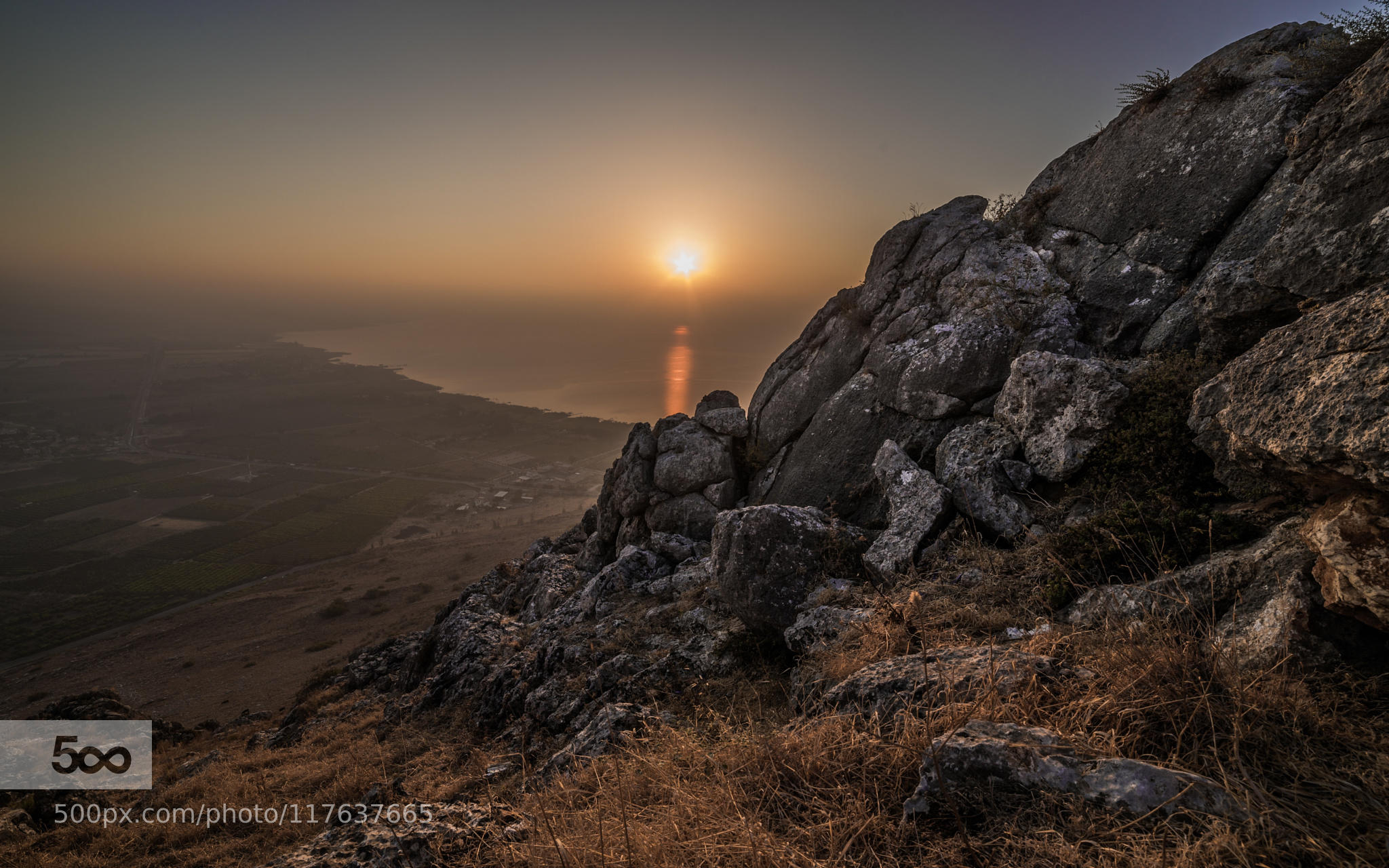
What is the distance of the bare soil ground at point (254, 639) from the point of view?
1403 inches

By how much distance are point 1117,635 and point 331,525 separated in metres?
100

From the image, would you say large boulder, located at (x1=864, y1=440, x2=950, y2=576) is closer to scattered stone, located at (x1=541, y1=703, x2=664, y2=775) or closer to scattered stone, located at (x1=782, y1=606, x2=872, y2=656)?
scattered stone, located at (x1=782, y1=606, x2=872, y2=656)

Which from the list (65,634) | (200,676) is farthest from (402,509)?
(200,676)

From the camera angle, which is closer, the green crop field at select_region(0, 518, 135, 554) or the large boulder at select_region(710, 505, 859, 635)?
the large boulder at select_region(710, 505, 859, 635)

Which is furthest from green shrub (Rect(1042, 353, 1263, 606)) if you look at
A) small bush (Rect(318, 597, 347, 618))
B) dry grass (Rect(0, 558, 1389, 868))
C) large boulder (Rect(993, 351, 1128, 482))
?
small bush (Rect(318, 597, 347, 618))

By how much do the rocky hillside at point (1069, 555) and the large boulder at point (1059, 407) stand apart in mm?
46

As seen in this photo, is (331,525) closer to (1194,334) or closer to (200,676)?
(200,676)

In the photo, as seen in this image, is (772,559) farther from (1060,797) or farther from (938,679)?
(1060,797)

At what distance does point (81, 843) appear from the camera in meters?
9.62

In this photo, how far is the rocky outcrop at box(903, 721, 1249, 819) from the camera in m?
2.56

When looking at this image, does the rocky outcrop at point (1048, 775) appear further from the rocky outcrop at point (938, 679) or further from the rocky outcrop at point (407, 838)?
the rocky outcrop at point (407, 838)

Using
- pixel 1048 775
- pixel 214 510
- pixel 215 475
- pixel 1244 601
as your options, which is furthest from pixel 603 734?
pixel 215 475

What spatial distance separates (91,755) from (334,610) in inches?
1457

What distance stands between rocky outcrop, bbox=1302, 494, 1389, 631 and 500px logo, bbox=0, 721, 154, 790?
23.1 meters
